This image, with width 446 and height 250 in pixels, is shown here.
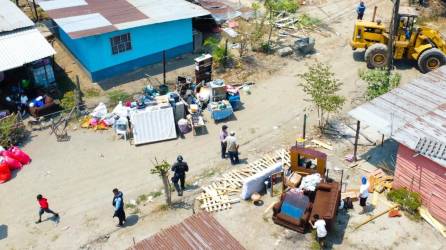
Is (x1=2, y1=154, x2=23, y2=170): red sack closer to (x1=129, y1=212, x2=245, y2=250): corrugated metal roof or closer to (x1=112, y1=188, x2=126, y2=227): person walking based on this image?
(x1=112, y1=188, x2=126, y2=227): person walking

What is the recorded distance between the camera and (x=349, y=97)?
21031 mm

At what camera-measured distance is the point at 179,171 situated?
1545 centimetres

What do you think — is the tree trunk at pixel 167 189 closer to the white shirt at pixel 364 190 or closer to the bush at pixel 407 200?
the white shirt at pixel 364 190

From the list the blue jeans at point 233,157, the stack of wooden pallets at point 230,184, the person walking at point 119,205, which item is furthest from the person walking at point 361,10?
the person walking at point 119,205

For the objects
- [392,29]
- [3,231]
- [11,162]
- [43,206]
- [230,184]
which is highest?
[392,29]

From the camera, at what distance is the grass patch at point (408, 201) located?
14664 millimetres

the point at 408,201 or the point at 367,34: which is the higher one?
the point at 367,34

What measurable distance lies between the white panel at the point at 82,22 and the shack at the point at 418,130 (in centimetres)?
1217

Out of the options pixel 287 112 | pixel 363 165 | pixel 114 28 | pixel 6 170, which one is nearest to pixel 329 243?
pixel 363 165

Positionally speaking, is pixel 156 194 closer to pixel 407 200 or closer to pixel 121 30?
pixel 407 200

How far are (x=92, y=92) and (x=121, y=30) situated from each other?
10.1ft

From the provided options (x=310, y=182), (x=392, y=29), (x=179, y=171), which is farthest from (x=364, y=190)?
(x=392, y=29)

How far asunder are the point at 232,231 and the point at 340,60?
41.8ft

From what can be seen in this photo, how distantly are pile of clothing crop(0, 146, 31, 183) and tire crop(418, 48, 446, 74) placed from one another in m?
17.2
